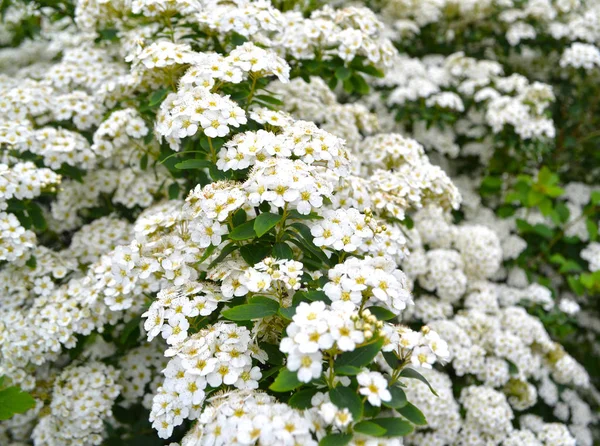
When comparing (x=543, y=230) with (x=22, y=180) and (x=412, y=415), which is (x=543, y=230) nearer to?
(x=412, y=415)

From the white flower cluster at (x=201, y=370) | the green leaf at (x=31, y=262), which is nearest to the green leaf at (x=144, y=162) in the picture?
the green leaf at (x=31, y=262)

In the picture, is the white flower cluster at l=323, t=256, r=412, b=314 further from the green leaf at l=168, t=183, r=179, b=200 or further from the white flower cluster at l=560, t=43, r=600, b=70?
the white flower cluster at l=560, t=43, r=600, b=70

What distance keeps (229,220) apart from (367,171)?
1438mm

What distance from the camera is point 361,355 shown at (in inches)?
61.6

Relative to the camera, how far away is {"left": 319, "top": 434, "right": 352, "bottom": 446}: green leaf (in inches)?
56.4

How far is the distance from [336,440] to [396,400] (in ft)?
0.74

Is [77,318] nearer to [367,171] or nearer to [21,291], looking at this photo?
[21,291]

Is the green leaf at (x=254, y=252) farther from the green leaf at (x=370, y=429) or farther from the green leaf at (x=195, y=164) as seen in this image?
the green leaf at (x=370, y=429)

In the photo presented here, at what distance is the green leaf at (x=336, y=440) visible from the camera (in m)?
1.43

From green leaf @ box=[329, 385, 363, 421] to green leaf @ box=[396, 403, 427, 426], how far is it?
0.56 feet

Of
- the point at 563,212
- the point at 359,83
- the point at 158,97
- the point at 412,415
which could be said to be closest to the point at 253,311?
the point at 412,415

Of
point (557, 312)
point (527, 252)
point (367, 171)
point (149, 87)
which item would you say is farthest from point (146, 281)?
point (527, 252)

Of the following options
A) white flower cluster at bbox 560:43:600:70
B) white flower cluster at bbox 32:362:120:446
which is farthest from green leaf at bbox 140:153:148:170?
white flower cluster at bbox 560:43:600:70

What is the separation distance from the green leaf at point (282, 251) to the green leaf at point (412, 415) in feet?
2.14
